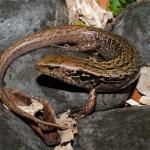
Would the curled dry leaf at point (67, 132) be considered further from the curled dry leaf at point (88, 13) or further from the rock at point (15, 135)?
the curled dry leaf at point (88, 13)

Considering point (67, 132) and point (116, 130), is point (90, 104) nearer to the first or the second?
point (67, 132)

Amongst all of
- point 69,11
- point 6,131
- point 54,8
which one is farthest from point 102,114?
point 69,11

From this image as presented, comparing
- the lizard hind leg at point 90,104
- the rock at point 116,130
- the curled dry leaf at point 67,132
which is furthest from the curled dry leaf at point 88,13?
the rock at point 116,130

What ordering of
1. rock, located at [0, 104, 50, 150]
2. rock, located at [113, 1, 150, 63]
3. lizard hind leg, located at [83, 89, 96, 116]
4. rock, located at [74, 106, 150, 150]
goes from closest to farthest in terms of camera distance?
rock, located at [0, 104, 50, 150] < rock, located at [74, 106, 150, 150] < lizard hind leg, located at [83, 89, 96, 116] < rock, located at [113, 1, 150, 63]

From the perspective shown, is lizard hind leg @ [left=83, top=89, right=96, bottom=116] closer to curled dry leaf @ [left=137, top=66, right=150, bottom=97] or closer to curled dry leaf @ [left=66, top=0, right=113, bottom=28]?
curled dry leaf @ [left=137, top=66, right=150, bottom=97]

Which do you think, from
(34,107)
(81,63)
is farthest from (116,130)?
(81,63)

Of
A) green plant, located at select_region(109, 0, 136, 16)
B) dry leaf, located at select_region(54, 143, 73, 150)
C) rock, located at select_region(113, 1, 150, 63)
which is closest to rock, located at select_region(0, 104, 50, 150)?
dry leaf, located at select_region(54, 143, 73, 150)

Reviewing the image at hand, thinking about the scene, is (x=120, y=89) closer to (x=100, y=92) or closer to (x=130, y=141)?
(x=100, y=92)
